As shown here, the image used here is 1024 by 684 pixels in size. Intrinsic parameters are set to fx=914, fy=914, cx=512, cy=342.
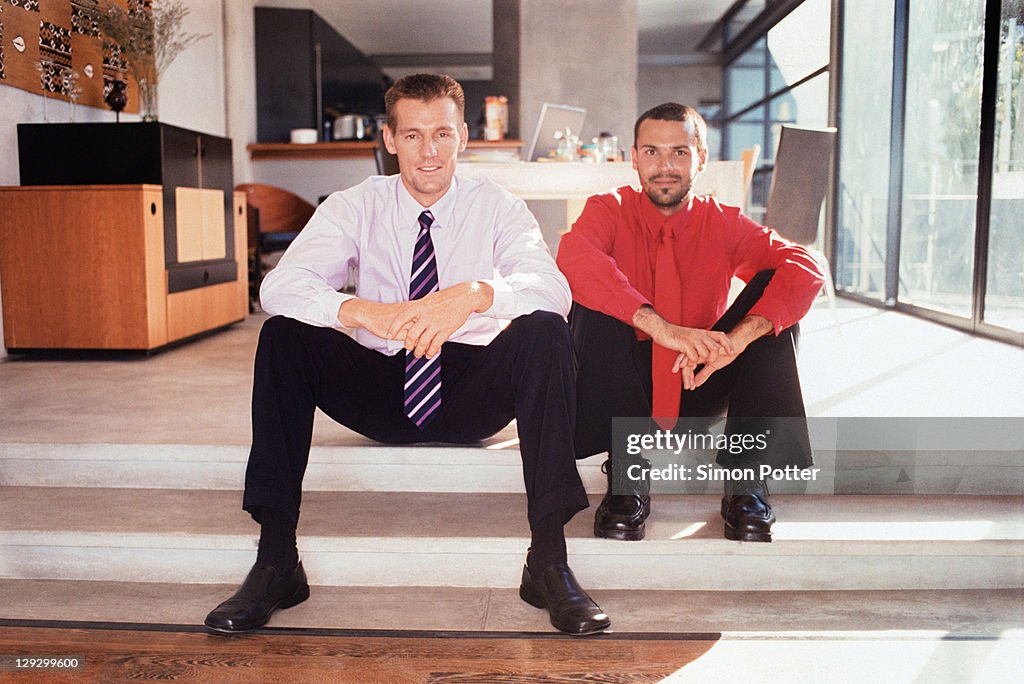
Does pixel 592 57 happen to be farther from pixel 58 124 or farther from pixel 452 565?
pixel 452 565

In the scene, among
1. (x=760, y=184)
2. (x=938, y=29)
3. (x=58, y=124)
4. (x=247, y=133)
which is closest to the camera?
(x=58, y=124)

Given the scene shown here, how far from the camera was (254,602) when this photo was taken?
1.77 m

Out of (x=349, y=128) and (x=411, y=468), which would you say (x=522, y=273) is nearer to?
(x=411, y=468)

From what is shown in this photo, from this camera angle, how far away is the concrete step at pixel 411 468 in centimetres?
235

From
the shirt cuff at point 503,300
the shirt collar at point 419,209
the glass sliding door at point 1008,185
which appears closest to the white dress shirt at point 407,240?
the shirt collar at point 419,209

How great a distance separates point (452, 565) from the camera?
6.71ft

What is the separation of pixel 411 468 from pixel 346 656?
2.40 ft

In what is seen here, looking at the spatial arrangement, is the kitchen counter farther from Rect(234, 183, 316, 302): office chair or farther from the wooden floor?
the wooden floor

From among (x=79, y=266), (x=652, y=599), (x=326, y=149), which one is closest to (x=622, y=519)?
(x=652, y=599)

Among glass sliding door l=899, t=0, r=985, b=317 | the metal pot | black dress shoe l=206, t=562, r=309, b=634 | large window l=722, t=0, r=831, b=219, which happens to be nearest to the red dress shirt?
black dress shoe l=206, t=562, r=309, b=634

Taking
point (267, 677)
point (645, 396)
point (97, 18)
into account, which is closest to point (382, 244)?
point (645, 396)

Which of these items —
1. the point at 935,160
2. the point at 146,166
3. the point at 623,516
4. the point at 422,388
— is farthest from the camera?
the point at 935,160

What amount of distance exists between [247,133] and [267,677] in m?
6.06

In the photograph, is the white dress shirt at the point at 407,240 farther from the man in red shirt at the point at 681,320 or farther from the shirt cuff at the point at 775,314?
the shirt cuff at the point at 775,314
